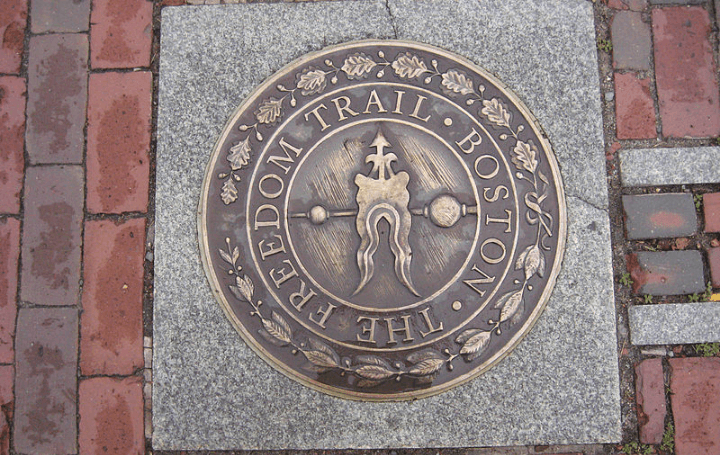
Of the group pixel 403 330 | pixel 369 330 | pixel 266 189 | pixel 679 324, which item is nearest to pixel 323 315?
pixel 369 330

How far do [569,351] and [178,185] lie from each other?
181 cm

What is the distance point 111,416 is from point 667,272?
96.6 inches

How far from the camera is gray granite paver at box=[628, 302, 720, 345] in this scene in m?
2.10

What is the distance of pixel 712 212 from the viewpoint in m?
2.15

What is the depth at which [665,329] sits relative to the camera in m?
2.11

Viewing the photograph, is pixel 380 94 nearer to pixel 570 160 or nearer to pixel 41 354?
pixel 570 160

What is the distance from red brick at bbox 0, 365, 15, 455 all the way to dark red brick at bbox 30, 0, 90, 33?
1520 mm

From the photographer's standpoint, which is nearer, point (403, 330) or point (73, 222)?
point (403, 330)

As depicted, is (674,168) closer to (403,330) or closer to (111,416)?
(403,330)

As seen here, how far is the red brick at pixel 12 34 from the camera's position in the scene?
224 centimetres

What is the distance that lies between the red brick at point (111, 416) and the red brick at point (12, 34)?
147 cm

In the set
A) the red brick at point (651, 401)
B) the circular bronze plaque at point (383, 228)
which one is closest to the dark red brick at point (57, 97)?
the circular bronze plaque at point (383, 228)

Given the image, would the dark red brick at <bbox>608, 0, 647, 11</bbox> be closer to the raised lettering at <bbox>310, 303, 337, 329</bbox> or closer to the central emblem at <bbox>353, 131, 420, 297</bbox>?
the central emblem at <bbox>353, 131, 420, 297</bbox>

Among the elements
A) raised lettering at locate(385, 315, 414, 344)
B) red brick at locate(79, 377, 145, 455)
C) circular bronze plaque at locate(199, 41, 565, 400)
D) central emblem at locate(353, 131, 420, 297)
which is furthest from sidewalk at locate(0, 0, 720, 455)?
central emblem at locate(353, 131, 420, 297)
